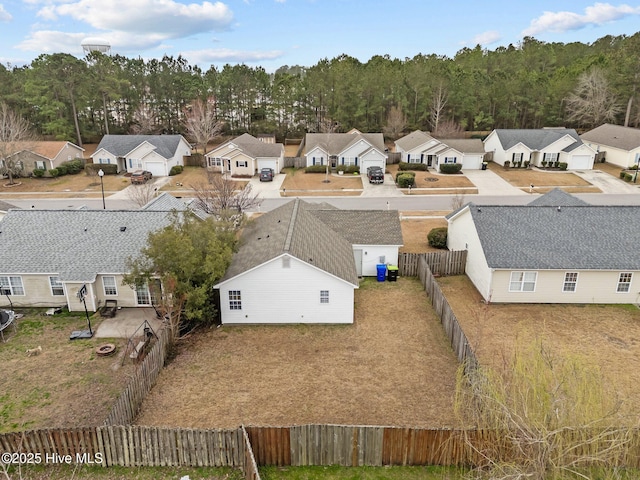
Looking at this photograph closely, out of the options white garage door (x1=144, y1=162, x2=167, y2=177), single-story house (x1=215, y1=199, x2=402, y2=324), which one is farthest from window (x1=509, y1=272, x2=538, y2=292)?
white garage door (x1=144, y1=162, x2=167, y2=177)

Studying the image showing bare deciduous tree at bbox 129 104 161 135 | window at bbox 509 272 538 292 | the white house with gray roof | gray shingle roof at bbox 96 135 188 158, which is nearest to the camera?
the white house with gray roof

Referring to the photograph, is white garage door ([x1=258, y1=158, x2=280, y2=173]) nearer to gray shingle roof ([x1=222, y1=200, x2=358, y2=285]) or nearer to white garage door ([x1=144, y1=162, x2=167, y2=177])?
white garage door ([x1=144, y1=162, x2=167, y2=177])

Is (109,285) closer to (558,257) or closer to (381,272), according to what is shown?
(381,272)

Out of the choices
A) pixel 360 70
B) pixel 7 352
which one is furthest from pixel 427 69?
pixel 7 352

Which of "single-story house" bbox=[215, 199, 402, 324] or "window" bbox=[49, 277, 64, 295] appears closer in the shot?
"single-story house" bbox=[215, 199, 402, 324]

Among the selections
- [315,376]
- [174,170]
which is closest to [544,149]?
[174,170]

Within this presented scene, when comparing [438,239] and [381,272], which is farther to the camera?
[438,239]

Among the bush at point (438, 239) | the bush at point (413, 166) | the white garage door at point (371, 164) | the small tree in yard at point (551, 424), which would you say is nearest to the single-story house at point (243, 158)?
the white garage door at point (371, 164)
